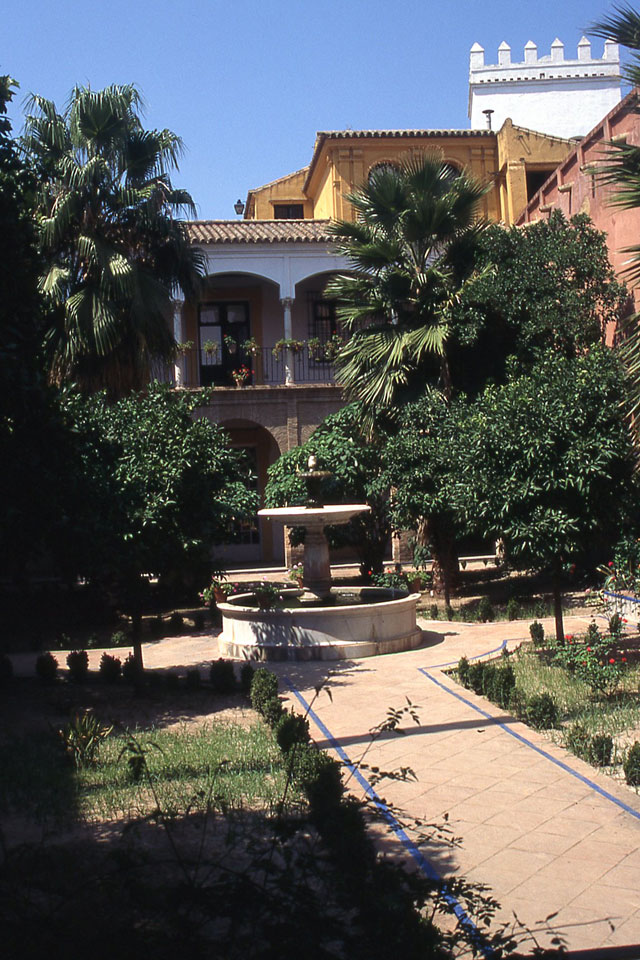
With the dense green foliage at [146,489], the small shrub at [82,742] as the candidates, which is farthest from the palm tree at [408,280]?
the small shrub at [82,742]

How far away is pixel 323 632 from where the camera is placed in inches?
446

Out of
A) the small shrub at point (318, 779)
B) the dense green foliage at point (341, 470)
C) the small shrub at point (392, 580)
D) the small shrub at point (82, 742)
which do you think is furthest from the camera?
the dense green foliage at point (341, 470)

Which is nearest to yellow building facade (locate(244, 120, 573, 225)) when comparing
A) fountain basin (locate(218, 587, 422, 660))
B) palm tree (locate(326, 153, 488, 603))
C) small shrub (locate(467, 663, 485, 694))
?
palm tree (locate(326, 153, 488, 603))

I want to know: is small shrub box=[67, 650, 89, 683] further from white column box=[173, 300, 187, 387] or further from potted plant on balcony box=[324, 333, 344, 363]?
white column box=[173, 300, 187, 387]

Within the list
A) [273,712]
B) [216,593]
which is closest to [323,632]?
[273,712]

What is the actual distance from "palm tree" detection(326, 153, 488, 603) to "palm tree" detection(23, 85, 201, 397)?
9.92ft

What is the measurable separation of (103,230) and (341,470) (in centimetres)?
586

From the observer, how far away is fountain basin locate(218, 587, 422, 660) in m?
11.3

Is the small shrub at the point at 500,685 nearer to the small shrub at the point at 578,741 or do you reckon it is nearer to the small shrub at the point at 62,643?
A: the small shrub at the point at 578,741

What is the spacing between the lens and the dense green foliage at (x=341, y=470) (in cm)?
1742

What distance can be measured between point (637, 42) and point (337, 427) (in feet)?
33.1

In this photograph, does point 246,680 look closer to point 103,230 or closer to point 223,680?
point 223,680

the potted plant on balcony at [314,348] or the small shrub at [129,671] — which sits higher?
the potted plant on balcony at [314,348]

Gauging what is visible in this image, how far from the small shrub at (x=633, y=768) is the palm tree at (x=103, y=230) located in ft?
36.0
